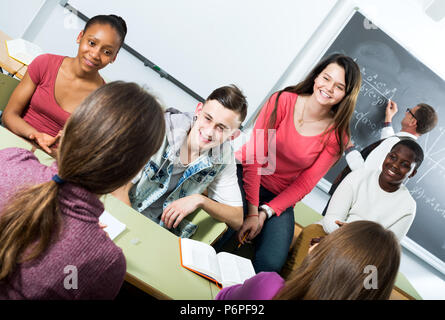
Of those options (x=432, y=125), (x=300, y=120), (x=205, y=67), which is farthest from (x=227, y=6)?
(x=432, y=125)

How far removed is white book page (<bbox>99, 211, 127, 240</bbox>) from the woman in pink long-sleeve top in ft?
2.78

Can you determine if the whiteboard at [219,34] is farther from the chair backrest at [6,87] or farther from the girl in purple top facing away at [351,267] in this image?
the girl in purple top facing away at [351,267]

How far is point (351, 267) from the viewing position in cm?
75

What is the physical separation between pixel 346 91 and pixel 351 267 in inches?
52.0

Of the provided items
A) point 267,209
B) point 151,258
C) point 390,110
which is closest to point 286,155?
point 267,209

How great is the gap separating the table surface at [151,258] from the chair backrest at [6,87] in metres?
0.50

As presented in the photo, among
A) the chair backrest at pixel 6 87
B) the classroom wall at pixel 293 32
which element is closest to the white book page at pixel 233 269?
the chair backrest at pixel 6 87

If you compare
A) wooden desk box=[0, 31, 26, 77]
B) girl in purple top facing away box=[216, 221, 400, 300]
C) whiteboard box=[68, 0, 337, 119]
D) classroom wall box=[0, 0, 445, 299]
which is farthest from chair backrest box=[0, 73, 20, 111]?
girl in purple top facing away box=[216, 221, 400, 300]

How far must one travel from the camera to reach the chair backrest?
1.57 m

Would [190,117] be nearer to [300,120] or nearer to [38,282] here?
[300,120]

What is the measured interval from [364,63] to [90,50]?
2.30m

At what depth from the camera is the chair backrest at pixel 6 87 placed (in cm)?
157

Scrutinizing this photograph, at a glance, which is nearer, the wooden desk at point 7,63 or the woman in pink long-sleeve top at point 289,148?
the woman in pink long-sleeve top at point 289,148

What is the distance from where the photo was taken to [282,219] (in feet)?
6.47
